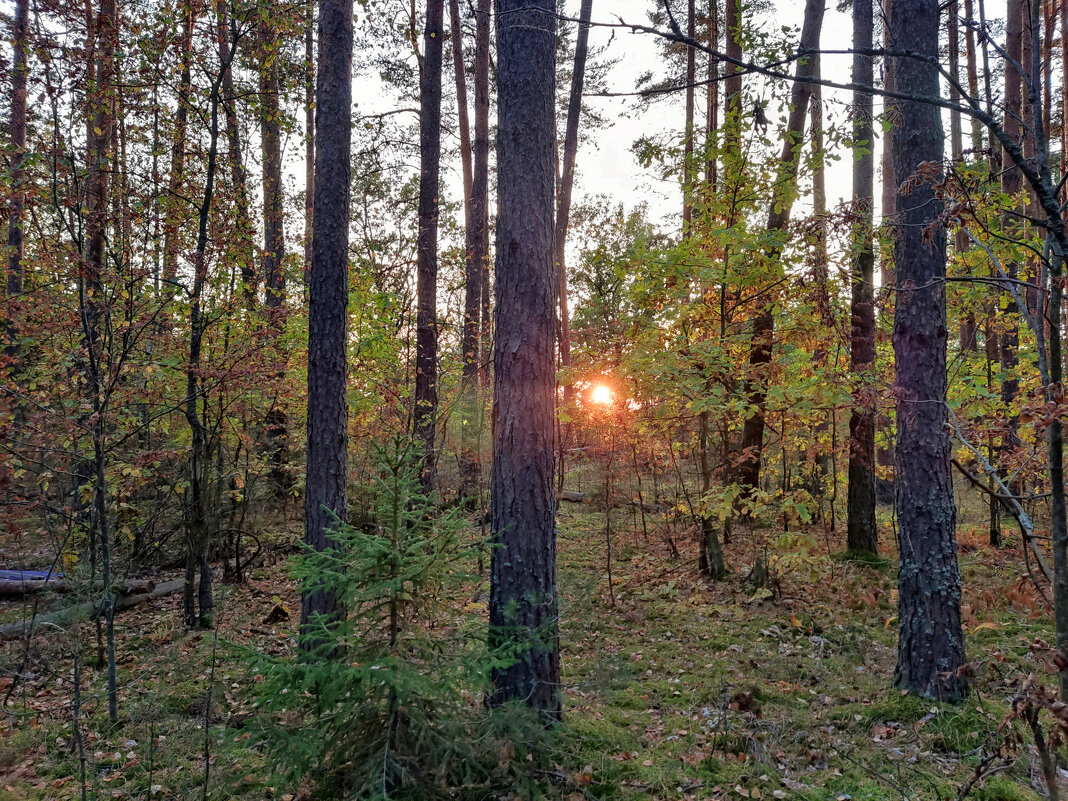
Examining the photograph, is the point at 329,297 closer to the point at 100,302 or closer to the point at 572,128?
the point at 100,302

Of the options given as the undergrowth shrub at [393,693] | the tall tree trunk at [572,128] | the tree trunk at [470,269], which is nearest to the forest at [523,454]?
the undergrowth shrub at [393,693]

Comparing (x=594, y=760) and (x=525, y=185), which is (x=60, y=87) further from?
(x=594, y=760)

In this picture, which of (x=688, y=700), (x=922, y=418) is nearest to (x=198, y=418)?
(x=688, y=700)

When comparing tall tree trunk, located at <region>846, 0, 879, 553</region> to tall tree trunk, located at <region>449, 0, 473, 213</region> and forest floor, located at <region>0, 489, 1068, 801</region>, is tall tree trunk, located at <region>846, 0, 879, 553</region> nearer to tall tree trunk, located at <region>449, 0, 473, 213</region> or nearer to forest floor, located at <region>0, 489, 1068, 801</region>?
forest floor, located at <region>0, 489, 1068, 801</region>

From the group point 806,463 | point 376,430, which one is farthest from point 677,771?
point 376,430

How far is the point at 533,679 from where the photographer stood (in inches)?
149

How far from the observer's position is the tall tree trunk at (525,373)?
379 cm

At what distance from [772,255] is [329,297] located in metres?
4.95

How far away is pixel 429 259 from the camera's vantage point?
10328 mm

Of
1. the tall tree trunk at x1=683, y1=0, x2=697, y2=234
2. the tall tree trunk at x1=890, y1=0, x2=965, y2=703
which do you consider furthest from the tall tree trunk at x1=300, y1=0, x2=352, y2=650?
the tall tree trunk at x1=890, y1=0, x2=965, y2=703

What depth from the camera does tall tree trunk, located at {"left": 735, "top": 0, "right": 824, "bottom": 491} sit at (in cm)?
668

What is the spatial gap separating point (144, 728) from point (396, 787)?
269 cm

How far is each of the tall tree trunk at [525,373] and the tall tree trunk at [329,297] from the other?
198 centimetres

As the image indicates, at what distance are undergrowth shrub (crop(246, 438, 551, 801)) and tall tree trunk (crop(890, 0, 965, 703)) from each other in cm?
295
